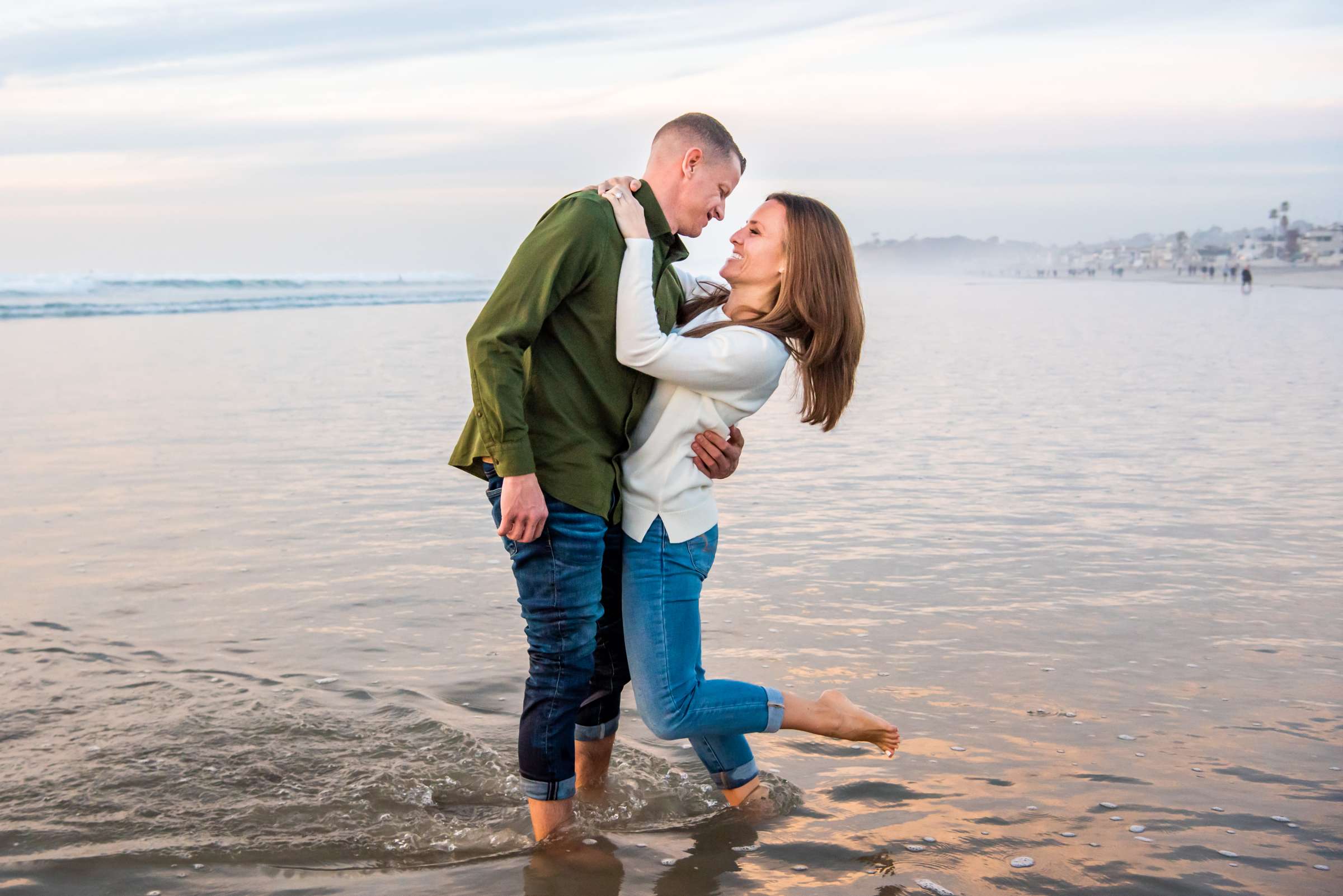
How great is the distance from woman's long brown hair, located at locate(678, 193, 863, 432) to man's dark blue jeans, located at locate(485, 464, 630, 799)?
678 mm

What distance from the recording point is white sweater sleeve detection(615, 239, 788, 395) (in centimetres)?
312

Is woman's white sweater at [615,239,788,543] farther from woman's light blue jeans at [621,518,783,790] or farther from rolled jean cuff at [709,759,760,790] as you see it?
rolled jean cuff at [709,759,760,790]

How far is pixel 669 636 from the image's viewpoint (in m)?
3.37

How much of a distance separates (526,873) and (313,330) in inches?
878

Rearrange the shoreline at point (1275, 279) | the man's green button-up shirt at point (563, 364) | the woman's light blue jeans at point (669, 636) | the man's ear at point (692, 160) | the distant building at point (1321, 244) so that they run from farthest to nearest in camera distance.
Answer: the distant building at point (1321, 244), the shoreline at point (1275, 279), the woman's light blue jeans at point (669, 636), the man's ear at point (692, 160), the man's green button-up shirt at point (563, 364)

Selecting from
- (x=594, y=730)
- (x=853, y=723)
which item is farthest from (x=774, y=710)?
(x=594, y=730)

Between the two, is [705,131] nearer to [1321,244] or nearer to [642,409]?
[642,409]

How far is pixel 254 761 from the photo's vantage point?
404cm

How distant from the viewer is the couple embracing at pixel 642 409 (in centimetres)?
305

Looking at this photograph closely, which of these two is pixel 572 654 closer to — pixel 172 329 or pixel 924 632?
pixel 924 632

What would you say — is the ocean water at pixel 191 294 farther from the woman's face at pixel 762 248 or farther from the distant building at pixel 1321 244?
the distant building at pixel 1321 244

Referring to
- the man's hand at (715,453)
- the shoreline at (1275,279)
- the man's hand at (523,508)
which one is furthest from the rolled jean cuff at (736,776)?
the shoreline at (1275,279)

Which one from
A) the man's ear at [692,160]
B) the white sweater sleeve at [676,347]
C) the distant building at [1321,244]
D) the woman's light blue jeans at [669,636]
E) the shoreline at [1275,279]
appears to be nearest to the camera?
the white sweater sleeve at [676,347]

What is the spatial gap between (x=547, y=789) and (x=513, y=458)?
3.41 feet
